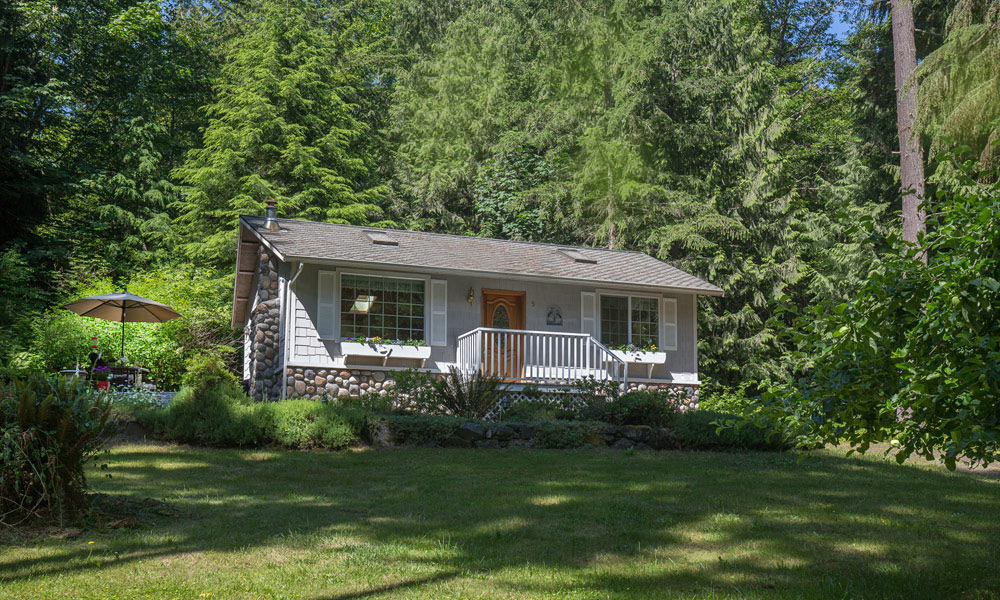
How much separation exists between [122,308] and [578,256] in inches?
370

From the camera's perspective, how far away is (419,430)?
10961 millimetres

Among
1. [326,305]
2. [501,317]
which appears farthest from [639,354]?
[326,305]

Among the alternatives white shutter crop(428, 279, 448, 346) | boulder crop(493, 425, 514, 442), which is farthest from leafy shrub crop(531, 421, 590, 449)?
white shutter crop(428, 279, 448, 346)

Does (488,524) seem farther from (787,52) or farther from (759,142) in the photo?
(787,52)

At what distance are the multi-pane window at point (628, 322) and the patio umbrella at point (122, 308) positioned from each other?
8.55 m

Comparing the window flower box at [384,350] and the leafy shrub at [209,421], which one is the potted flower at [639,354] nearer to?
the window flower box at [384,350]

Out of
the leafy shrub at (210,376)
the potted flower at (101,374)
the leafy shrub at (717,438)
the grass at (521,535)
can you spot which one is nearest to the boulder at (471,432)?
the grass at (521,535)

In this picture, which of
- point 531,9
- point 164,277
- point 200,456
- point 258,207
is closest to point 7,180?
point 164,277

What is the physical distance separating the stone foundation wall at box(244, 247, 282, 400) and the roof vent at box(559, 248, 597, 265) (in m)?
6.44

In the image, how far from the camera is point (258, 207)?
846 inches

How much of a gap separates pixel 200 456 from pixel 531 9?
2301 cm

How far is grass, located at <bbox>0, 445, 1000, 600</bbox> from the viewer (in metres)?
4.51

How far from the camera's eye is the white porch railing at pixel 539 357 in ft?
48.3

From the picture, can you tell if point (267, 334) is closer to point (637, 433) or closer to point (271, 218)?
point (271, 218)
